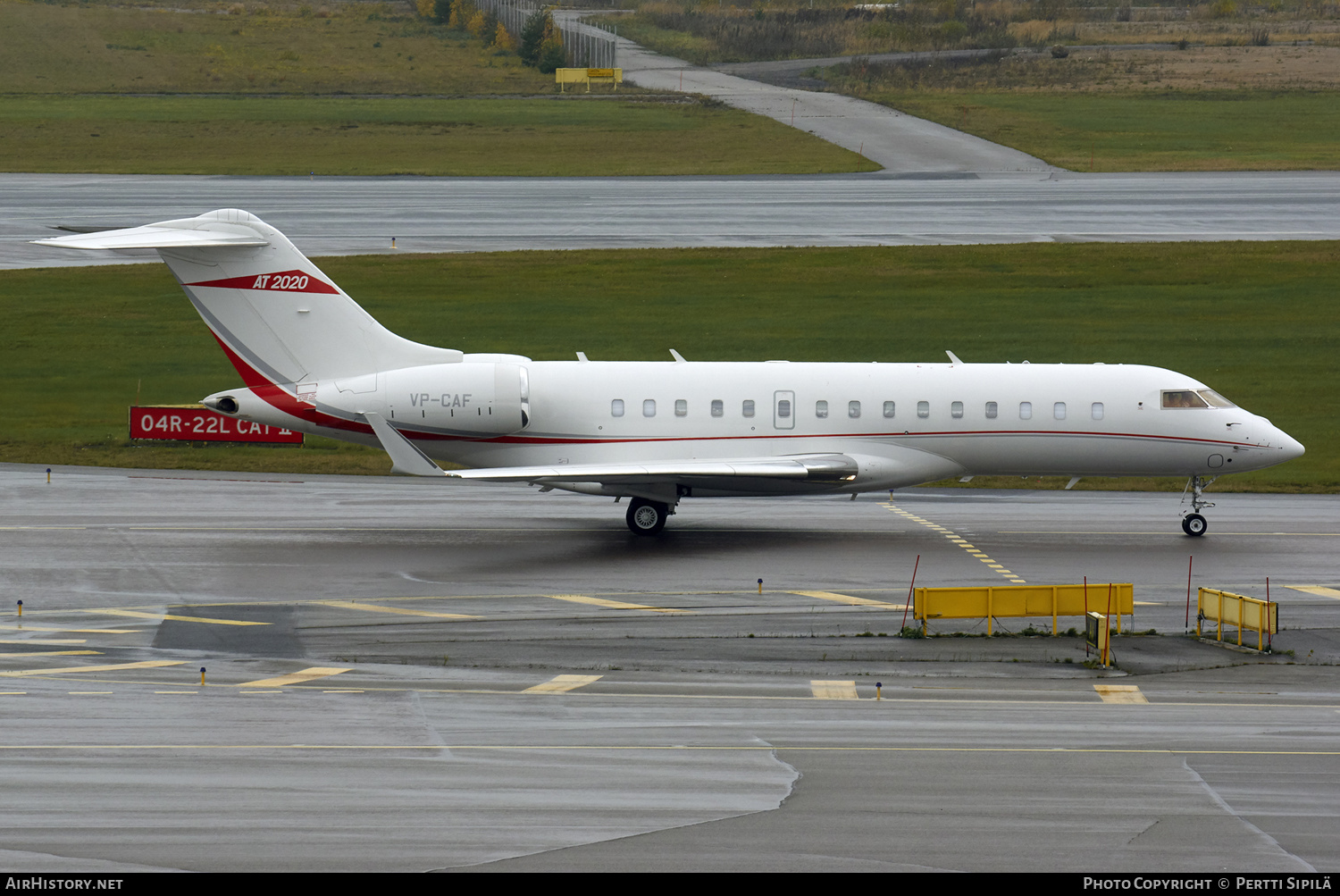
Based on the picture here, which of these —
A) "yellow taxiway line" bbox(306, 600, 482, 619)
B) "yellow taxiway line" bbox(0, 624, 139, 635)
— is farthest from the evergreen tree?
"yellow taxiway line" bbox(0, 624, 139, 635)

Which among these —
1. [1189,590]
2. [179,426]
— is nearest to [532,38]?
[179,426]

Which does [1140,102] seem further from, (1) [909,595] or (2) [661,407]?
(1) [909,595]

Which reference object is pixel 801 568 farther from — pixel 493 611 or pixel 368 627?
pixel 368 627

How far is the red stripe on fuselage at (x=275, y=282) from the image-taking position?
2958 centimetres

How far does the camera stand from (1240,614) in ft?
72.1

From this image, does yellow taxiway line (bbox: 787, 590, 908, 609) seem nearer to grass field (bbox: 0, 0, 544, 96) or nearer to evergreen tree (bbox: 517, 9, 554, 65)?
grass field (bbox: 0, 0, 544, 96)

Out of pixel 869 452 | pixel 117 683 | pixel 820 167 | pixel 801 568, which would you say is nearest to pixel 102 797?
pixel 117 683

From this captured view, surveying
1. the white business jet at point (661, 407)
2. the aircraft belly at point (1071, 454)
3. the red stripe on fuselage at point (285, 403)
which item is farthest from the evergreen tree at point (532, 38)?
the aircraft belly at point (1071, 454)

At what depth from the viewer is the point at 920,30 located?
130 m

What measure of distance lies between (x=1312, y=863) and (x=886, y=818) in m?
3.99

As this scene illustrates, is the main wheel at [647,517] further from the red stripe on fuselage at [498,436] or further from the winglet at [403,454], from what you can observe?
the winglet at [403,454]

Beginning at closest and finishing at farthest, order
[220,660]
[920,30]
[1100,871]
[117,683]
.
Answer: [1100,871] < [117,683] < [220,660] < [920,30]

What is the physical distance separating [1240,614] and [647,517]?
39.2 ft

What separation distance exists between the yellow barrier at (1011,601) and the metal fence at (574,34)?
97995mm
